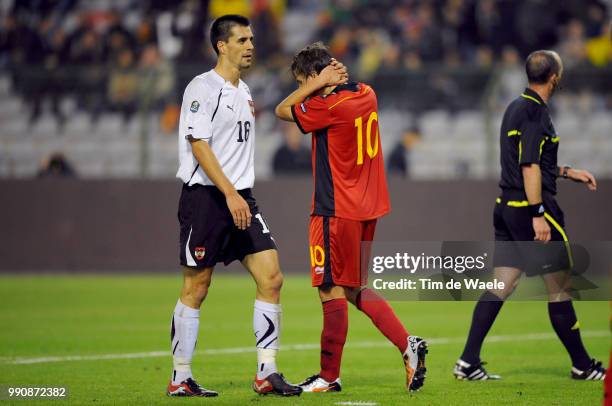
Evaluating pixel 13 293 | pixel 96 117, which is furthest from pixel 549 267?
pixel 96 117

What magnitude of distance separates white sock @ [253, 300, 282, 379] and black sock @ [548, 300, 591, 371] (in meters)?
2.16

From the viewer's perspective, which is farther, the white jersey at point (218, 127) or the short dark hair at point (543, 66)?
the short dark hair at point (543, 66)

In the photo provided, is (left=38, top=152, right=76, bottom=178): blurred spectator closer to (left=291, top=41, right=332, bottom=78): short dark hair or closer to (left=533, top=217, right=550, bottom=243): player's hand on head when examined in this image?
(left=291, top=41, right=332, bottom=78): short dark hair

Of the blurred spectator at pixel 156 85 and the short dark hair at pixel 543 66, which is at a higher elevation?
the blurred spectator at pixel 156 85

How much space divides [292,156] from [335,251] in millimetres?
10719

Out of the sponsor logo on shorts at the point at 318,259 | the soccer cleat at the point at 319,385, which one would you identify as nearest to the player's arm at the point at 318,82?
the sponsor logo on shorts at the point at 318,259

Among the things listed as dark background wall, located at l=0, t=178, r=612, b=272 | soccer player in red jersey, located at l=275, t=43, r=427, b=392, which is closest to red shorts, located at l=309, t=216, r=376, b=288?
soccer player in red jersey, located at l=275, t=43, r=427, b=392

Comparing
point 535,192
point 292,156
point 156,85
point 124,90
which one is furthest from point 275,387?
point 124,90

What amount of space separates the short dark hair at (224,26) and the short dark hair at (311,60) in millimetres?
429

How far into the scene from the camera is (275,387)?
24.7ft

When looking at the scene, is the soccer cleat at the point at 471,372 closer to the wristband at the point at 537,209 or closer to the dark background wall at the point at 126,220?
the wristband at the point at 537,209

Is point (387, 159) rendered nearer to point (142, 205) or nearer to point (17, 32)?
point (142, 205)

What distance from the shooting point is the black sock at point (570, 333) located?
8.45 metres

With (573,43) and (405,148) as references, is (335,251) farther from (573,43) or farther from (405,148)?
(573,43)
